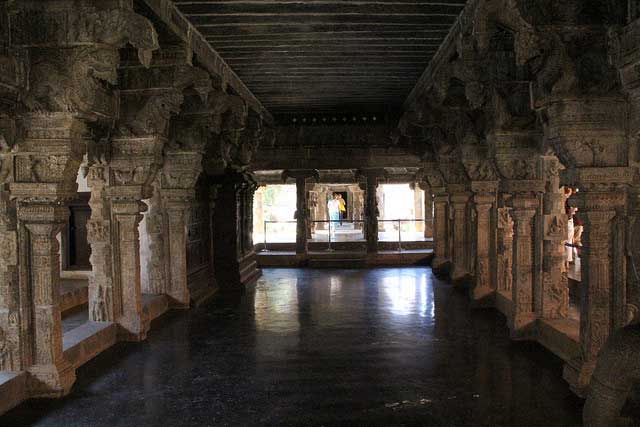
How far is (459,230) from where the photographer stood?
10844 millimetres

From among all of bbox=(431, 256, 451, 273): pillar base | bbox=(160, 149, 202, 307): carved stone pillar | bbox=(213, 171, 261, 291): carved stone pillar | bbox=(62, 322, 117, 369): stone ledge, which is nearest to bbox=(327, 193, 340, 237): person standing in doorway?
bbox=(431, 256, 451, 273): pillar base

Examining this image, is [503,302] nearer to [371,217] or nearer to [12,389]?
[12,389]

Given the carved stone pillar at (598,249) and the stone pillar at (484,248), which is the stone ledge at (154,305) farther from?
the carved stone pillar at (598,249)

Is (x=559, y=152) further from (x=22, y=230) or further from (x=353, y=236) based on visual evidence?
(x=353, y=236)

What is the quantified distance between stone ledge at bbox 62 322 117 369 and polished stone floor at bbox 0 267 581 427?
124 millimetres

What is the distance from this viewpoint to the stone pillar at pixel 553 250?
21.4 ft

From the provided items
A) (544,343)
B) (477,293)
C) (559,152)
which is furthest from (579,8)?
(477,293)

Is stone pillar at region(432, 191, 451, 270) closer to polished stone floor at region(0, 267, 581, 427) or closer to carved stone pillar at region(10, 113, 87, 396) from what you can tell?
polished stone floor at region(0, 267, 581, 427)

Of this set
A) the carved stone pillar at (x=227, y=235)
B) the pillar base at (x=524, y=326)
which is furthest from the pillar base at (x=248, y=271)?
the pillar base at (x=524, y=326)

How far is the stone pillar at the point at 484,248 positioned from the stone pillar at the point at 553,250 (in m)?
2.15

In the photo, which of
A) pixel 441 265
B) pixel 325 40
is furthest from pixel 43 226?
pixel 441 265

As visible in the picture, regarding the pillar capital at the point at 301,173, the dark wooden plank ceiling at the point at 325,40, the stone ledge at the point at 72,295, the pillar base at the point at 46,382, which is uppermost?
the dark wooden plank ceiling at the point at 325,40

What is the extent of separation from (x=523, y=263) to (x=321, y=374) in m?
2.74

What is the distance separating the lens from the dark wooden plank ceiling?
5.16m
